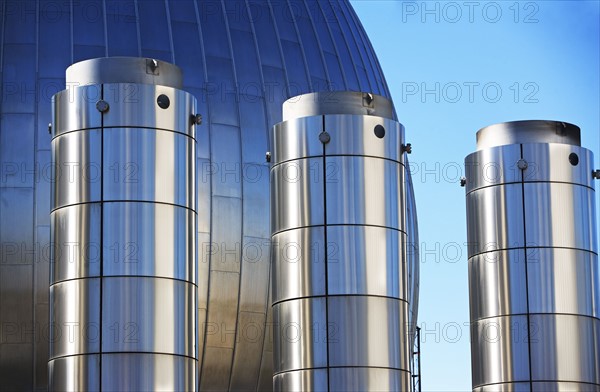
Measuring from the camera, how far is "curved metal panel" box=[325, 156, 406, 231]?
28641mm

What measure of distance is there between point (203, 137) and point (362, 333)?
20.4ft

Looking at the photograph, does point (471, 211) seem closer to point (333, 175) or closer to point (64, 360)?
point (333, 175)

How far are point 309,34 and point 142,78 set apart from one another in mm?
8316

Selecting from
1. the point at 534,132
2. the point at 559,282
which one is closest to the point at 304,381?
the point at 559,282

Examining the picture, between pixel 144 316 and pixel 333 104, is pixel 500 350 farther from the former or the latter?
pixel 144 316

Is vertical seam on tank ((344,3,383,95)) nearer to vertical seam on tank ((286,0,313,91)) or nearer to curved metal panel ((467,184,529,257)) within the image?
vertical seam on tank ((286,0,313,91))

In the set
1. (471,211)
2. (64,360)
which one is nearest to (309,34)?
(471,211)

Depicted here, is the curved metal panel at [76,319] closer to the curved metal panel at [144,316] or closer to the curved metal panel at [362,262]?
the curved metal panel at [144,316]

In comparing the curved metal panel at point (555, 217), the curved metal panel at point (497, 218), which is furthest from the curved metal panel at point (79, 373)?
the curved metal panel at point (555, 217)

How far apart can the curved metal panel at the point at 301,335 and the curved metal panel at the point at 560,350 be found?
4926mm

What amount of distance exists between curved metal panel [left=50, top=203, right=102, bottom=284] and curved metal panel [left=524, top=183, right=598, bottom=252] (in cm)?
936

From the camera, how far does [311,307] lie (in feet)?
93.5

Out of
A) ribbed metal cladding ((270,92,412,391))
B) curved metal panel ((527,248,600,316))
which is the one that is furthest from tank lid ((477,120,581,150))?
ribbed metal cladding ((270,92,412,391))

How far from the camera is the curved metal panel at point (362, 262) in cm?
2841
